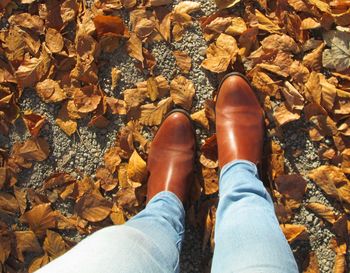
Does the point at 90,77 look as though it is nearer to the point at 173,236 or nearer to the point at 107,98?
the point at 107,98

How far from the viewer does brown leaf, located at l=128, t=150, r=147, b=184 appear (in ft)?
4.92

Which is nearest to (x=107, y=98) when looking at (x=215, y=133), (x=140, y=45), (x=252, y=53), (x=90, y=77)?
(x=90, y=77)

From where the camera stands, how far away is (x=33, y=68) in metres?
1.52

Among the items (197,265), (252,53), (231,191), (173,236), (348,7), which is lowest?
(197,265)

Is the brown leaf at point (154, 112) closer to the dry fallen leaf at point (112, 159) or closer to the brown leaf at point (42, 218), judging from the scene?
the dry fallen leaf at point (112, 159)

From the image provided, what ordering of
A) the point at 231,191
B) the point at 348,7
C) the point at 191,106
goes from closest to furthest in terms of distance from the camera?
1. the point at 231,191
2. the point at 348,7
3. the point at 191,106

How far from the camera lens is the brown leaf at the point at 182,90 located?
4.88 feet

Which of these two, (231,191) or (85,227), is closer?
(231,191)

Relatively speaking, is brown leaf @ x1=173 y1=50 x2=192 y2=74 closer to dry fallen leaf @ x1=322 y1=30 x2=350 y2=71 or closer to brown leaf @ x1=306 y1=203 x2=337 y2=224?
dry fallen leaf @ x1=322 y1=30 x2=350 y2=71

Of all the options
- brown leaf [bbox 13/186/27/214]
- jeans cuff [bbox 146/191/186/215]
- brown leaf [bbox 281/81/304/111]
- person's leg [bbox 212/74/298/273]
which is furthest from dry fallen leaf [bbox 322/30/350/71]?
brown leaf [bbox 13/186/27/214]

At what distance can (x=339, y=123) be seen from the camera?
1.40m

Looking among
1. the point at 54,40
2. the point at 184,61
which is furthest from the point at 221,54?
the point at 54,40

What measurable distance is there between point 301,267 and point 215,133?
0.54 metres

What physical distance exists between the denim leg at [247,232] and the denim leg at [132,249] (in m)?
0.14
